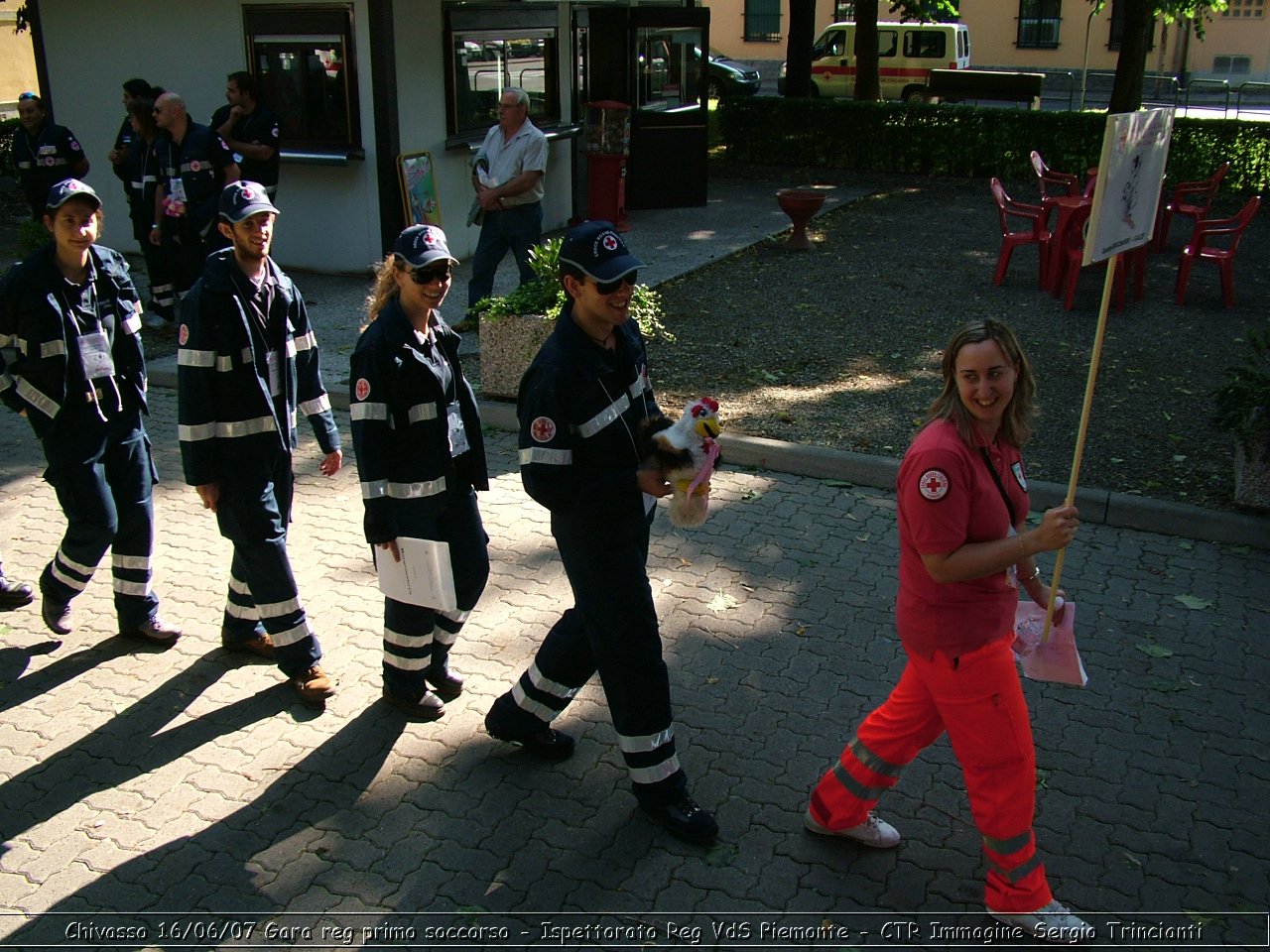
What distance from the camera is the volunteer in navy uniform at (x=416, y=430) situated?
4.10 metres

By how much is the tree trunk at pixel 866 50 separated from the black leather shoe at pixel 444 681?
19.2 m

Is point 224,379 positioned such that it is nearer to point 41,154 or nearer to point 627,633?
point 627,633

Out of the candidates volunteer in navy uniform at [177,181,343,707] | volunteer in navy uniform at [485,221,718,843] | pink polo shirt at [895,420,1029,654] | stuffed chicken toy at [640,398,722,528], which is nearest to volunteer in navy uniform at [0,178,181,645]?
volunteer in navy uniform at [177,181,343,707]

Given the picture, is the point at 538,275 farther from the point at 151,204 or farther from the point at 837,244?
the point at 837,244

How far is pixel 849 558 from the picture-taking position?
604 centimetres

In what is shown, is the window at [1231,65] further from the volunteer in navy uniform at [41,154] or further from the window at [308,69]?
the volunteer in navy uniform at [41,154]

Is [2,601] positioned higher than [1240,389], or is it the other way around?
[1240,389]

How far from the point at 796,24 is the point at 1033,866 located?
771 inches

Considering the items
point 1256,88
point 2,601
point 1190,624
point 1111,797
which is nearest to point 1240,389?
point 1190,624

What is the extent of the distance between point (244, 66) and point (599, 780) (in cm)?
1002

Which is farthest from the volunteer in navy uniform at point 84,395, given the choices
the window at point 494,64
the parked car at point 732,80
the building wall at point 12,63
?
the parked car at point 732,80

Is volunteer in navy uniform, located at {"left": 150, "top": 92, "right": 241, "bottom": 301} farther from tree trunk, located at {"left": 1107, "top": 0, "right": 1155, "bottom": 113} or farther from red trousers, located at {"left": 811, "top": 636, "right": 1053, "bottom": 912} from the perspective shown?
tree trunk, located at {"left": 1107, "top": 0, "right": 1155, "bottom": 113}

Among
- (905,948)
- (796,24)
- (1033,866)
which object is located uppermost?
(796,24)

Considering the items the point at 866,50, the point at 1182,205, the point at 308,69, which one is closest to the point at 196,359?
the point at 308,69
